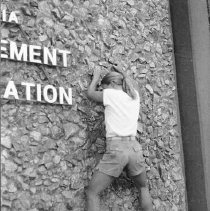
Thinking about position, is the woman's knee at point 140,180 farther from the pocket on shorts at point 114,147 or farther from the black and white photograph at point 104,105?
the pocket on shorts at point 114,147

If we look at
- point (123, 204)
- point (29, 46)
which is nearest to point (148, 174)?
point (123, 204)

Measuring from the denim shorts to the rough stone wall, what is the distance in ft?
1.02

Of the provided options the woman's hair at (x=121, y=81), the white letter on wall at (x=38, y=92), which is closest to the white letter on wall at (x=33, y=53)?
the white letter on wall at (x=38, y=92)

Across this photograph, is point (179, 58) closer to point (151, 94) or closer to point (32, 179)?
point (151, 94)

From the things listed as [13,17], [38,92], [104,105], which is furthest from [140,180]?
[13,17]

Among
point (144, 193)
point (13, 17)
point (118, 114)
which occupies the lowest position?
point (144, 193)

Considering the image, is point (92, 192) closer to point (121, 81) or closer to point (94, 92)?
point (94, 92)

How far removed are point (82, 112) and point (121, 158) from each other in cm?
79

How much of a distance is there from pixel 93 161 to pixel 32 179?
0.79m

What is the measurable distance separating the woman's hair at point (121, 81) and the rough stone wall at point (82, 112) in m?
0.28

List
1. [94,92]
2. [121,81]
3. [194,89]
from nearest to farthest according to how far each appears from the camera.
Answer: [94,92]
[121,81]
[194,89]

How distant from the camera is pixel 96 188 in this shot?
5.43 metres

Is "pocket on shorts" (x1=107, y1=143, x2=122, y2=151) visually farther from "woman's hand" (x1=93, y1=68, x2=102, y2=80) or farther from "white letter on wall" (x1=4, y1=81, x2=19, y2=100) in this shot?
"white letter on wall" (x1=4, y1=81, x2=19, y2=100)

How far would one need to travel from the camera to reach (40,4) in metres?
5.95
